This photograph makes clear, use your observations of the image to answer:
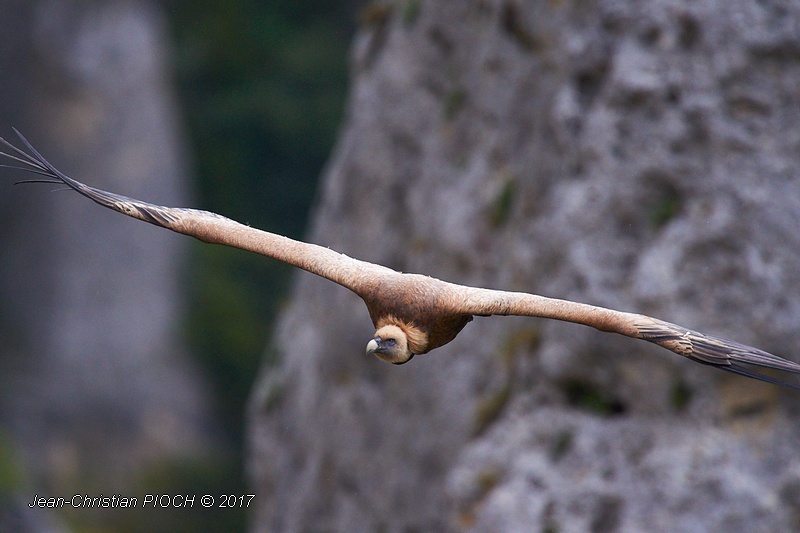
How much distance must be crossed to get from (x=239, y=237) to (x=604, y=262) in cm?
344

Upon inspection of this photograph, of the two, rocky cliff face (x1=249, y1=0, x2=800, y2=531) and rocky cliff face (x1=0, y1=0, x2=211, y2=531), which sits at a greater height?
rocky cliff face (x1=0, y1=0, x2=211, y2=531)

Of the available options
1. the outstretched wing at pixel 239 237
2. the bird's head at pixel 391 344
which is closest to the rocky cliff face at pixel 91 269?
the outstretched wing at pixel 239 237

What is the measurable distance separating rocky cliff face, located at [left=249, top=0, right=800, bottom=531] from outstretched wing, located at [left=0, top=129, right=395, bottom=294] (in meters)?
2.67

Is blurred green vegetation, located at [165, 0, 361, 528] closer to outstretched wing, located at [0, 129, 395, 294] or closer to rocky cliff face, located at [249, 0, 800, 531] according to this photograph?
rocky cliff face, located at [249, 0, 800, 531]

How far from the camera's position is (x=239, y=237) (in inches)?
271

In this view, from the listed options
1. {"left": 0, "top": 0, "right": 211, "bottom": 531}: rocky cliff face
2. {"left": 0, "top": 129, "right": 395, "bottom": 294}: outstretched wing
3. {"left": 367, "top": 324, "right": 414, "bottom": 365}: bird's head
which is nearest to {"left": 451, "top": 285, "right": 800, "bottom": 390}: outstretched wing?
{"left": 367, "top": 324, "right": 414, "bottom": 365}: bird's head

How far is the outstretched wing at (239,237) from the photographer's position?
6781 mm

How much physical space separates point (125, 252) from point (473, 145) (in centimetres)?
1288

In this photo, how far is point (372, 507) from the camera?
1127 cm

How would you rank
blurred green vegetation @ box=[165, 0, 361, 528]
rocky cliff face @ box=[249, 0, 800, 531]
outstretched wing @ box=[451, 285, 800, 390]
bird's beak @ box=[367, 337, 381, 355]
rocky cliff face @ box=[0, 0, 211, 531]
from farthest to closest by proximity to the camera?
blurred green vegetation @ box=[165, 0, 361, 528] → rocky cliff face @ box=[0, 0, 211, 531] → rocky cliff face @ box=[249, 0, 800, 531] → bird's beak @ box=[367, 337, 381, 355] → outstretched wing @ box=[451, 285, 800, 390]

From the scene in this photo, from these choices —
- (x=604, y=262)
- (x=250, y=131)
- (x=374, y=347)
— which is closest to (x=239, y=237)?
(x=374, y=347)

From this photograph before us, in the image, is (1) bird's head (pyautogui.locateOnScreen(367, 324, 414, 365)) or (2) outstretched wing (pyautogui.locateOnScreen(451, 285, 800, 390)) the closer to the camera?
(2) outstretched wing (pyautogui.locateOnScreen(451, 285, 800, 390))

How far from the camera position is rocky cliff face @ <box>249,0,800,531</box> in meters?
8.02

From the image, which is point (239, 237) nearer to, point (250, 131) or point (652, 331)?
point (652, 331)
